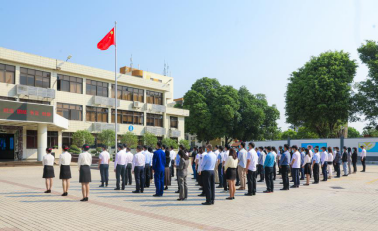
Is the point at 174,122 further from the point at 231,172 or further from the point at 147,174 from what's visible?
the point at 231,172

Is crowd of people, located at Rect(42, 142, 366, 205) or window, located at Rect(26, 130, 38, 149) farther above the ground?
window, located at Rect(26, 130, 38, 149)

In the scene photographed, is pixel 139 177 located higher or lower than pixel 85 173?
lower

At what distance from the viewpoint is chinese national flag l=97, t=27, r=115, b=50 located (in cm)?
2641

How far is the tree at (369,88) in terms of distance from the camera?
34.7 meters

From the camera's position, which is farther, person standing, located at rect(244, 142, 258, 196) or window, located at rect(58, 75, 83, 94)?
window, located at rect(58, 75, 83, 94)

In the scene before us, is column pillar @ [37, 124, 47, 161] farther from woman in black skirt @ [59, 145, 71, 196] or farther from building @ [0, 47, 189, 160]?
woman in black skirt @ [59, 145, 71, 196]

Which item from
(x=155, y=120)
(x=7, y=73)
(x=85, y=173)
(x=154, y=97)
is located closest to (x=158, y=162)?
(x=85, y=173)

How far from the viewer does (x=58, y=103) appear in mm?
34469

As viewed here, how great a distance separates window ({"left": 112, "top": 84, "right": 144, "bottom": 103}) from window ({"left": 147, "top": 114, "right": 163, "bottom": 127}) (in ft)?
8.46

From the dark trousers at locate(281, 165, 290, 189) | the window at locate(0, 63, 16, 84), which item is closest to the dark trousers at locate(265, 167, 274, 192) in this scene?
the dark trousers at locate(281, 165, 290, 189)

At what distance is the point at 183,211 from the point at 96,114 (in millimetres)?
31519

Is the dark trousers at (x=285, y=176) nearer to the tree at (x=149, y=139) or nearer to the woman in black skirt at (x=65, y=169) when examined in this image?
the woman in black skirt at (x=65, y=169)

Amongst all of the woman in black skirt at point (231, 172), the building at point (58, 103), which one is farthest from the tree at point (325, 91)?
the woman in black skirt at point (231, 172)

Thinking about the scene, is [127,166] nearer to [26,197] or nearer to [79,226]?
[26,197]
